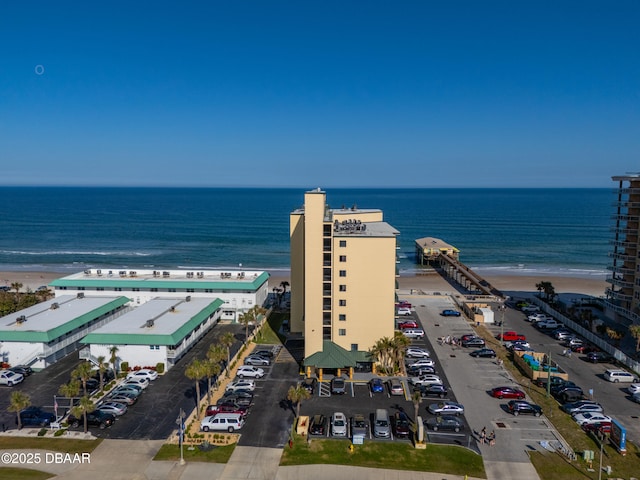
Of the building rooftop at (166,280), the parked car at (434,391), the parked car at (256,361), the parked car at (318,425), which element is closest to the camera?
the parked car at (318,425)

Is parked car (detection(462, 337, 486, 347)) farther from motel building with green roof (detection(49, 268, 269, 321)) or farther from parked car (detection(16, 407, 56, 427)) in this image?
parked car (detection(16, 407, 56, 427))

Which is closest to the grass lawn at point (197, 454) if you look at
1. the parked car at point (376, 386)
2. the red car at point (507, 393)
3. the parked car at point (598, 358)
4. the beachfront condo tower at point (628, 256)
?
the parked car at point (376, 386)

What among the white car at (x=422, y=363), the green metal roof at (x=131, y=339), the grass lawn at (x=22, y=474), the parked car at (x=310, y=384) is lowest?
the grass lawn at (x=22, y=474)

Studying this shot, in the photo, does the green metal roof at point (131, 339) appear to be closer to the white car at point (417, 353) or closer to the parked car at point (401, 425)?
the parked car at point (401, 425)

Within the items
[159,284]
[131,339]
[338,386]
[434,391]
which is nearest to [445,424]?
[434,391]

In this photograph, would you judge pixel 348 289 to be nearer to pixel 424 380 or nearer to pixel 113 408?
pixel 424 380
